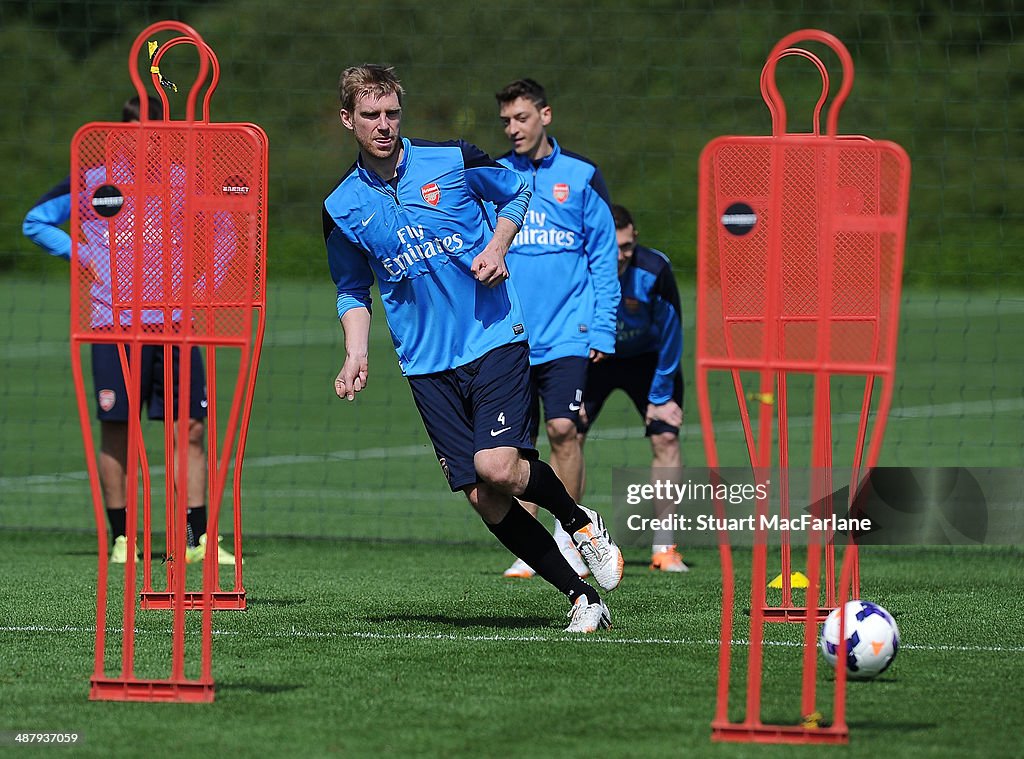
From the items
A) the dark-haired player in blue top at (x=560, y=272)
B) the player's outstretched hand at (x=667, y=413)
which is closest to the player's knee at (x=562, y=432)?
the dark-haired player in blue top at (x=560, y=272)

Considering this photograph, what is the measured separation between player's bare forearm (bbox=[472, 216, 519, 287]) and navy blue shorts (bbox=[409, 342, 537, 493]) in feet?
1.28

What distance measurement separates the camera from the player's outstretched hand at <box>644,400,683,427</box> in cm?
946

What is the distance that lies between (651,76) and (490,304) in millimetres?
25431

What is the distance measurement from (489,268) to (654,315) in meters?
3.47

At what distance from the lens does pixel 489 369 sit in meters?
6.55

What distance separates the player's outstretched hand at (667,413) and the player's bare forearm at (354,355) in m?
3.17

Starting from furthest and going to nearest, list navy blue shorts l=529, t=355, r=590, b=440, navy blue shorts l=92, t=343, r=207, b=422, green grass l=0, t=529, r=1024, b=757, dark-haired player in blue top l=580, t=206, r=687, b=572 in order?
1. dark-haired player in blue top l=580, t=206, r=687, b=572
2. navy blue shorts l=92, t=343, r=207, b=422
3. navy blue shorts l=529, t=355, r=590, b=440
4. green grass l=0, t=529, r=1024, b=757

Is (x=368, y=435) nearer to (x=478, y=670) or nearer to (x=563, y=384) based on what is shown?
(x=563, y=384)

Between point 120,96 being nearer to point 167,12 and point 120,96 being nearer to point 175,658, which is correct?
point 167,12

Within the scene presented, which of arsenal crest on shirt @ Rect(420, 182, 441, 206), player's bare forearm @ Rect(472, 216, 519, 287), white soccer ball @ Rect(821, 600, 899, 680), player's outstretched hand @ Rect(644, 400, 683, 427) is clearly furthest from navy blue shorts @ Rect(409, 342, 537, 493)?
player's outstretched hand @ Rect(644, 400, 683, 427)

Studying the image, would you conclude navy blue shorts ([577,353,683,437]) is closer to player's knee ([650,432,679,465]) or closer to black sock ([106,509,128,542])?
player's knee ([650,432,679,465])

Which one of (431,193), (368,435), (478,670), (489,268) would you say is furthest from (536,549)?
(368,435)

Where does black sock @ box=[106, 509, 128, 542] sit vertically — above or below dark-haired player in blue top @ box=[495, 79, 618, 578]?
below

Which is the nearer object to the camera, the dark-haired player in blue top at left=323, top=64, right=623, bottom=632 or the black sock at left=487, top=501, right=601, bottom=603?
the dark-haired player in blue top at left=323, top=64, right=623, bottom=632
